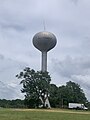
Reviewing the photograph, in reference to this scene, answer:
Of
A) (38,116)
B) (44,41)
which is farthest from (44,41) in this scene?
(38,116)

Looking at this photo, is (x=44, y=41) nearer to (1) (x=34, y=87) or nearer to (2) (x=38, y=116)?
(1) (x=34, y=87)

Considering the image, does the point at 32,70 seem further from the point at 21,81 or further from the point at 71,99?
the point at 71,99

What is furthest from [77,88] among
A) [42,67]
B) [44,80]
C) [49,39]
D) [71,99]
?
[44,80]

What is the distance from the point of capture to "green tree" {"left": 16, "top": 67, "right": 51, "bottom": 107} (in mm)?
129000

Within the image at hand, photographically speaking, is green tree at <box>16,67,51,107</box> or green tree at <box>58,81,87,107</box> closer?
green tree at <box>16,67,51,107</box>

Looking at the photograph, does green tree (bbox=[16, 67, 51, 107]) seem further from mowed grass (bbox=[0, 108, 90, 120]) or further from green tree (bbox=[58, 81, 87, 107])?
mowed grass (bbox=[0, 108, 90, 120])

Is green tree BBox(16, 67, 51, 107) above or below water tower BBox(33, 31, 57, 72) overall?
below

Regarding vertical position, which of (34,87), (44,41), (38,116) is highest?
(44,41)

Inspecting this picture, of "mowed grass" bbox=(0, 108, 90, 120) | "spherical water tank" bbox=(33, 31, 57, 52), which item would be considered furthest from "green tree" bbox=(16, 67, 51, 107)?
"mowed grass" bbox=(0, 108, 90, 120)

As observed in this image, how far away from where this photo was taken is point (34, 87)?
12962 centimetres

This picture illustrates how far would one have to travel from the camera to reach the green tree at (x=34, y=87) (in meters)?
129

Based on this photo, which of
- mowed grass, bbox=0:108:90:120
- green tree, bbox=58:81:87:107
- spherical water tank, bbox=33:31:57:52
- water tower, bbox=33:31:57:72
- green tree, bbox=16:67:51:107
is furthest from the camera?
green tree, bbox=58:81:87:107

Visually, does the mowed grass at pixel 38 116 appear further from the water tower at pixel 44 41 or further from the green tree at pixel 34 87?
the water tower at pixel 44 41

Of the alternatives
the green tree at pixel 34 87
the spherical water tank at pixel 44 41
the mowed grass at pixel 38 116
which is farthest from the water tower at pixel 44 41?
the mowed grass at pixel 38 116
